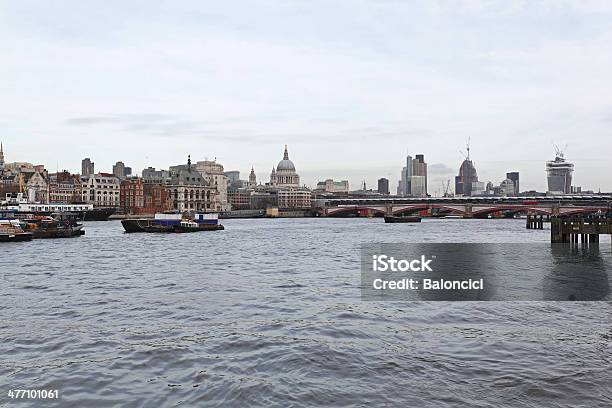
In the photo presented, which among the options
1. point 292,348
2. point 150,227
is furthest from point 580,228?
point 150,227

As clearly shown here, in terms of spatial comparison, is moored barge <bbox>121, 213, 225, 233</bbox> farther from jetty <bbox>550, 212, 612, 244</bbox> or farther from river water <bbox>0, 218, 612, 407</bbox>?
river water <bbox>0, 218, 612, 407</bbox>

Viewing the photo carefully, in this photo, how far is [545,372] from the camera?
14.4 metres

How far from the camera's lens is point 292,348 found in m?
17.1

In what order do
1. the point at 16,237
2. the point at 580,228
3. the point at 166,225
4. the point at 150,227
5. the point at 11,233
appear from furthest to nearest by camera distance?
the point at 166,225 < the point at 150,227 < the point at 16,237 < the point at 11,233 < the point at 580,228

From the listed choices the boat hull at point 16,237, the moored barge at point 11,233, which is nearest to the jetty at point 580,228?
the boat hull at point 16,237

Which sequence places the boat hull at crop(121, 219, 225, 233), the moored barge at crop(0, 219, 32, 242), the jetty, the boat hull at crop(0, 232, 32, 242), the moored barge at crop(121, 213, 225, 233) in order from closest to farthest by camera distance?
1. the jetty
2. the boat hull at crop(0, 232, 32, 242)
3. the moored barge at crop(0, 219, 32, 242)
4. the boat hull at crop(121, 219, 225, 233)
5. the moored barge at crop(121, 213, 225, 233)

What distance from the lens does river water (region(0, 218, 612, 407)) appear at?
13.1 metres

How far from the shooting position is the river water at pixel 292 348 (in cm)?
1315

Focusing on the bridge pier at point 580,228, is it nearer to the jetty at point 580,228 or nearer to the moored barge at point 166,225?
the jetty at point 580,228

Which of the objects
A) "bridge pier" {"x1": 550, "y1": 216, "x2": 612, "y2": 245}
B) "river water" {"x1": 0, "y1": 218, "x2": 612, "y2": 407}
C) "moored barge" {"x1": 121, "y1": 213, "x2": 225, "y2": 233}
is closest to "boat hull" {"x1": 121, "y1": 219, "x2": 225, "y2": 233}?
"moored barge" {"x1": 121, "y1": 213, "x2": 225, "y2": 233}

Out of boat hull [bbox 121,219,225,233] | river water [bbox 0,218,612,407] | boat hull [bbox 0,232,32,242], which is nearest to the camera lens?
river water [bbox 0,218,612,407]

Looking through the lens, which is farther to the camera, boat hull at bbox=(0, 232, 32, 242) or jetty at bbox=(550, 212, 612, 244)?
boat hull at bbox=(0, 232, 32, 242)

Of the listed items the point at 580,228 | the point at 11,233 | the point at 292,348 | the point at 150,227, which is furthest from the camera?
the point at 150,227

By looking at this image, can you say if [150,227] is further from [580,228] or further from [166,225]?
[580,228]
